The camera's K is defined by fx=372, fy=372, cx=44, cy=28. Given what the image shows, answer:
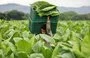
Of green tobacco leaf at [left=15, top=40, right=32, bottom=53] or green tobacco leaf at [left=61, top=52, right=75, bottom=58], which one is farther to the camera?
green tobacco leaf at [left=15, top=40, right=32, bottom=53]

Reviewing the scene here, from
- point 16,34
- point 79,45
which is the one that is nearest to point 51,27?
point 16,34

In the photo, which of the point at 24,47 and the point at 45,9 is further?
the point at 45,9

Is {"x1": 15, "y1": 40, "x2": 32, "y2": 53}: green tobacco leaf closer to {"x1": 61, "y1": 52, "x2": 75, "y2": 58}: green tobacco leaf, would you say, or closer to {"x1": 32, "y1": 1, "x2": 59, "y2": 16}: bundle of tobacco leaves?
{"x1": 61, "y1": 52, "x2": 75, "y2": 58}: green tobacco leaf

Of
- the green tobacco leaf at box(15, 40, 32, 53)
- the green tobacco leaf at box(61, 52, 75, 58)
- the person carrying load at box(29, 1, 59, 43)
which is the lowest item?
the person carrying load at box(29, 1, 59, 43)

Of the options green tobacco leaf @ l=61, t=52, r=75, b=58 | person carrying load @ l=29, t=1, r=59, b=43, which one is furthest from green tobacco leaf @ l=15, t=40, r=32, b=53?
person carrying load @ l=29, t=1, r=59, b=43

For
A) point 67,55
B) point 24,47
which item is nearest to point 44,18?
point 24,47

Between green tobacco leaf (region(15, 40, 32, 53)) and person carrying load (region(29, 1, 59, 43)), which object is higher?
green tobacco leaf (region(15, 40, 32, 53))

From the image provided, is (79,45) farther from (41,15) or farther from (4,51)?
(41,15)

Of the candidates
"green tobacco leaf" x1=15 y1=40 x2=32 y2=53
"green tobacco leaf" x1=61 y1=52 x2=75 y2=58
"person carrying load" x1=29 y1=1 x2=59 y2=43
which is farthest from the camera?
"person carrying load" x1=29 y1=1 x2=59 y2=43

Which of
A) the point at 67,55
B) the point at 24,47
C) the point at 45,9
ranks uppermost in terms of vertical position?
the point at 67,55

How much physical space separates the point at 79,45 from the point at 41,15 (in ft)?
10.1

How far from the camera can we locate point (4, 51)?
8.33ft

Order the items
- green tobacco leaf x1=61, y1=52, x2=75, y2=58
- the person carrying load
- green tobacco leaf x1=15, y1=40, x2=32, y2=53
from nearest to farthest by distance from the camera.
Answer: green tobacco leaf x1=61, y1=52, x2=75, y2=58
green tobacco leaf x1=15, y1=40, x2=32, y2=53
the person carrying load

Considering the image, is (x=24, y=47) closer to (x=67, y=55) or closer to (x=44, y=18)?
(x=67, y=55)
